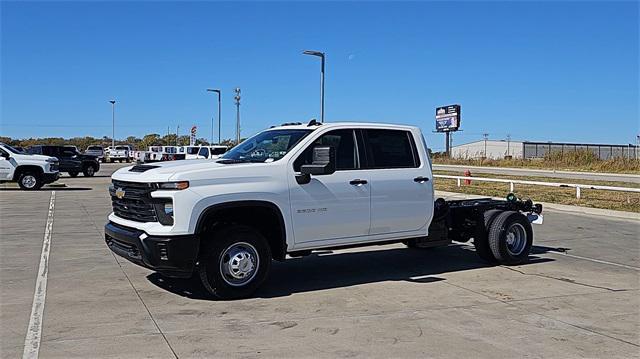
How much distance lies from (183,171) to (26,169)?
21.7m

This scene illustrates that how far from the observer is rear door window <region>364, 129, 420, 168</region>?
28.1 feet

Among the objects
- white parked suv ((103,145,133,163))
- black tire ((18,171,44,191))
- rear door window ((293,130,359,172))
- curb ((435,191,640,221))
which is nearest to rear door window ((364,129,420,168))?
rear door window ((293,130,359,172))

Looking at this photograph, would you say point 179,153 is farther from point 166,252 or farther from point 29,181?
point 166,252

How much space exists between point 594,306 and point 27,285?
22.8 feet

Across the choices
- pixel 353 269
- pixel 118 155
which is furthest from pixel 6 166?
pixel 118 155

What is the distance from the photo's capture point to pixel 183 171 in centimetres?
714

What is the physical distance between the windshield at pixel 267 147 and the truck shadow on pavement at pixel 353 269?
164cm

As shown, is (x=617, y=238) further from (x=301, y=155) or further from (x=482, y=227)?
(x=301, y=155)

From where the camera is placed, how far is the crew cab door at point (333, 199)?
7785mm

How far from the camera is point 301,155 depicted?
311 inches

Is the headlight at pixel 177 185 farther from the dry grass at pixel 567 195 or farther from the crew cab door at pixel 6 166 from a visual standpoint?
the crew cab door at pixel 6 166

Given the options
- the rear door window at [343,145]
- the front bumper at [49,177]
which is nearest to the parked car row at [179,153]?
the front bumper at [49,177]

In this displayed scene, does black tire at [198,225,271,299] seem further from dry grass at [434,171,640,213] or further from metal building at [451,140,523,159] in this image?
metal building at [451,140,523,159]

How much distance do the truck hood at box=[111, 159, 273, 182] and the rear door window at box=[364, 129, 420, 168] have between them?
1603 millimetres
